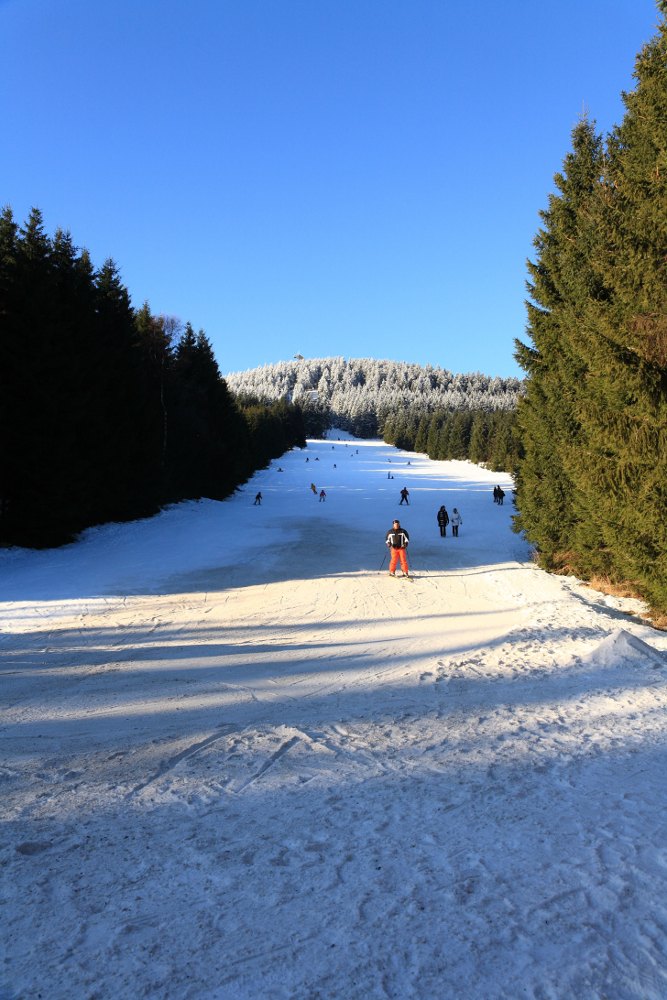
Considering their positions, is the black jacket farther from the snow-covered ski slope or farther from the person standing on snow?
the snow-covered ski slope

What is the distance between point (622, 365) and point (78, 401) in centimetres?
1681

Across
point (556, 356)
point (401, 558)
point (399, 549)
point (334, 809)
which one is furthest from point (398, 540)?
point (334, 809)

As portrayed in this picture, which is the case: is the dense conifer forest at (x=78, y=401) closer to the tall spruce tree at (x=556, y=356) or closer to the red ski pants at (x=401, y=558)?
the red ski pants at (x=401, y=558)

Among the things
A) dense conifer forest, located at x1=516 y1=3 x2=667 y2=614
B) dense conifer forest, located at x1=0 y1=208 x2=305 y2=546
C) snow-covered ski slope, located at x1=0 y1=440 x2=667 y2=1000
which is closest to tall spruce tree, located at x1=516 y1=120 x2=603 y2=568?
dense conifer forest, located at x1=516 y1=3 x2=667 y2=614

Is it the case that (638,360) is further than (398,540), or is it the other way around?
(398,540)

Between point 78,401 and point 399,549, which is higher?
point 78,401

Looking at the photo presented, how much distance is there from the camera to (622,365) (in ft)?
30.8

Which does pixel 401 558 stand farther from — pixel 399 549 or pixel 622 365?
pixel 622 365

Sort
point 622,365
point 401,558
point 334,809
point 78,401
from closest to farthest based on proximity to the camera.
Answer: point 334,809
point 622,365
point 401,558
point 78,401

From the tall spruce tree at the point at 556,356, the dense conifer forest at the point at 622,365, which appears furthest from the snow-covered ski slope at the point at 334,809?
the tall spruce tree at the point at 556,356

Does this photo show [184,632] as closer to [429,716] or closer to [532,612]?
[429,716]

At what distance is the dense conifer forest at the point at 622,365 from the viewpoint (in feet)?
29.7

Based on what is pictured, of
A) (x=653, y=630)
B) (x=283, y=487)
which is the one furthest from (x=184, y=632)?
(x=283, y=487)

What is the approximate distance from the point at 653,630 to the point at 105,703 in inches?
328
